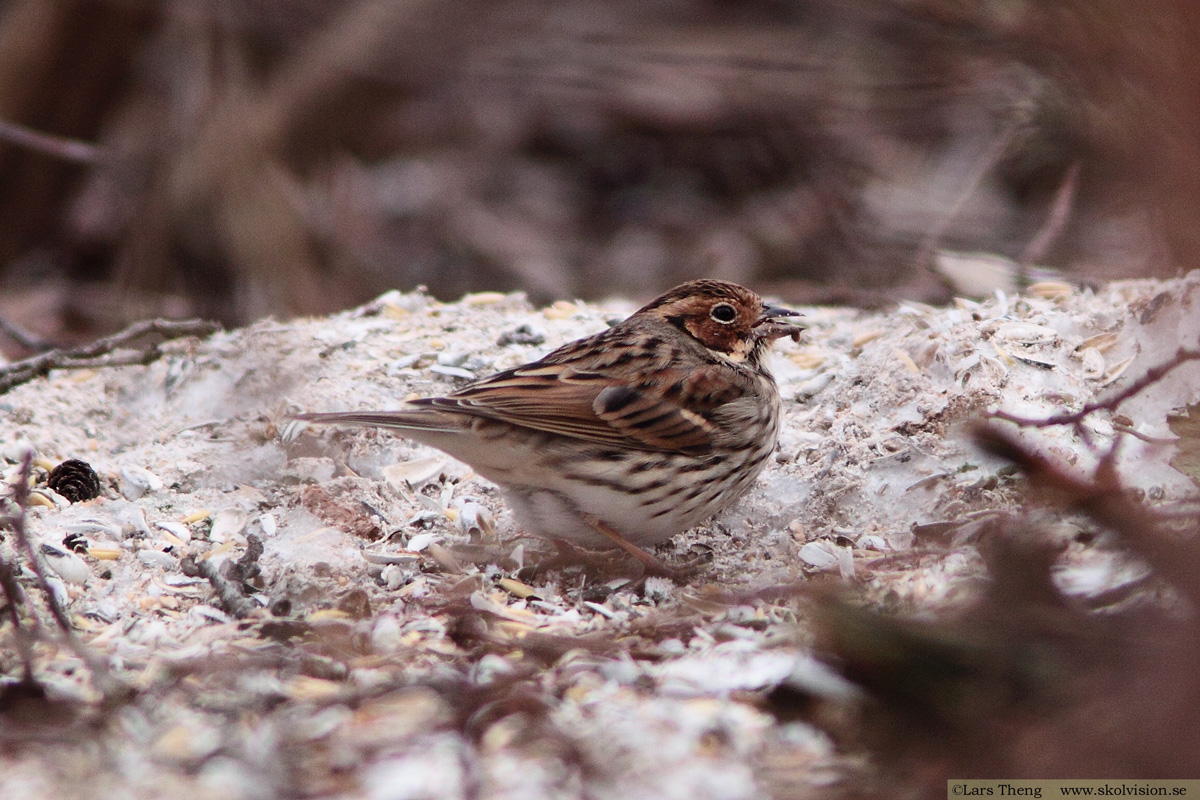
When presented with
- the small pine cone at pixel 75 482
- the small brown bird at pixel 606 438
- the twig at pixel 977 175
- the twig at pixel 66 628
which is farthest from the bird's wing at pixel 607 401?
the twig at pixel 977 175

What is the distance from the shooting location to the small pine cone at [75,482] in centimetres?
391

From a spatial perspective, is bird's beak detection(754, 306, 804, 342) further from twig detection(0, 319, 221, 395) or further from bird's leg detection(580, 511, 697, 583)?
twig detection(0, 319, 221, 395)

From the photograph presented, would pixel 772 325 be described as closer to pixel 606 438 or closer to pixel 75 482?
pixel 606 438

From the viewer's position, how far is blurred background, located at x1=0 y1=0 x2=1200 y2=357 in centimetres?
730

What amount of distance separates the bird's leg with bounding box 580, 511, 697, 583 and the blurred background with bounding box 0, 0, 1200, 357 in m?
2.34

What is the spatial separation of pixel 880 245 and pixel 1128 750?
543 cm

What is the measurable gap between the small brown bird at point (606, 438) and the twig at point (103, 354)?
1397 millimetres

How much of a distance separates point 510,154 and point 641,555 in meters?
6.81

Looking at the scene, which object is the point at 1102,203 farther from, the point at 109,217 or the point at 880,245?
the point at 109,217

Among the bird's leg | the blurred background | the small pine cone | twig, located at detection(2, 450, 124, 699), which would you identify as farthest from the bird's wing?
the blurred background

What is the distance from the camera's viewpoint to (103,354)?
4.84m

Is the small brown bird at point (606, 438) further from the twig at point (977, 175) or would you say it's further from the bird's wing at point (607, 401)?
the twig at point (977, 175)

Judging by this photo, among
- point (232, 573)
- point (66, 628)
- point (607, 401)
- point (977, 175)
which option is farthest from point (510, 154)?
point (66, 628)

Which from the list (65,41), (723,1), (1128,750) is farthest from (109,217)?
(1128,750)
